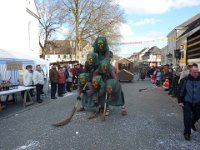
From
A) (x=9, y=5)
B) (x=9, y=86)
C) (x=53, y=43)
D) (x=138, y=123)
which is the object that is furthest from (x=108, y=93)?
(x=53, y=43)

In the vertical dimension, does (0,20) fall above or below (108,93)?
above

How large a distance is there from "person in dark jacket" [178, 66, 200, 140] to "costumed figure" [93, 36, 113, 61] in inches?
152

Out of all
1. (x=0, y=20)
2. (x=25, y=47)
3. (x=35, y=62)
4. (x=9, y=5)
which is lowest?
(x=35, y=62)

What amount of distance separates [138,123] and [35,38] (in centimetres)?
2243

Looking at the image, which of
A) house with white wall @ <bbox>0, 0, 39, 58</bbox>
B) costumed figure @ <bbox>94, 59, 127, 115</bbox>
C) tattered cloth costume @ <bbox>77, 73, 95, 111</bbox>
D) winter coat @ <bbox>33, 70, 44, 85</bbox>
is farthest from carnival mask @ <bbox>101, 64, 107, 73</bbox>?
house with white wall @ <bbox>0, 0, 39, 58</bbox>

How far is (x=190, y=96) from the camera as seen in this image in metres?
6.02

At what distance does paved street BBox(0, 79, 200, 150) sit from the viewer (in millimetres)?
5629

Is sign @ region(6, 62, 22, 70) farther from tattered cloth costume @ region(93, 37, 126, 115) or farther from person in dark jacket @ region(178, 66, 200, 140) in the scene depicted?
person in dark jacket @ region(178, 66, 200, 140)

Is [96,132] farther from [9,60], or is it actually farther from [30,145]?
[9,60]

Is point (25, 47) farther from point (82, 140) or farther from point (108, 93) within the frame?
point (82, 140)

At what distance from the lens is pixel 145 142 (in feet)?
19.1

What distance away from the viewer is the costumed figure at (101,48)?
9.30m

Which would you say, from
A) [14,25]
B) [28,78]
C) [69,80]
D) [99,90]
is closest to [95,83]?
[99,90]

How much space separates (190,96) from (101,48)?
4.19 metres
